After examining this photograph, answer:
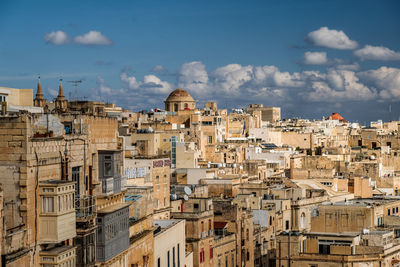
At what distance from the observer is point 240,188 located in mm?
47719

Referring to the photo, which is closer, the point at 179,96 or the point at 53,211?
the point at 53,211

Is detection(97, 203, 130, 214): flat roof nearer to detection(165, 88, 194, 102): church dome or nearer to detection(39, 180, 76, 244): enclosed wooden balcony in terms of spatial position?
detection(39, 180, 76, 244): enclosed wooden balcony

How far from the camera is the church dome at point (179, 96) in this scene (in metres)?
90.6

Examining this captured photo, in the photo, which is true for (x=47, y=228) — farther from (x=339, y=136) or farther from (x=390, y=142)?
(x=339, y=136)

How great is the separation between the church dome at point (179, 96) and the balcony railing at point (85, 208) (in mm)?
72645

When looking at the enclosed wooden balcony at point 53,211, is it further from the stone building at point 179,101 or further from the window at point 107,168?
the stone building at point 179,101

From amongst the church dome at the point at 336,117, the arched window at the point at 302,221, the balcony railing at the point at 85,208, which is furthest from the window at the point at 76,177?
the church dome at the point at 336,117

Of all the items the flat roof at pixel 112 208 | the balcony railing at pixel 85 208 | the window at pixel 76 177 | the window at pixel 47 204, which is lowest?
the flat roof at pixel 112 208

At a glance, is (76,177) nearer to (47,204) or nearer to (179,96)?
(47,204)

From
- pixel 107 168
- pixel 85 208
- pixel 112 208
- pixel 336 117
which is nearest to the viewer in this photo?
pixel 85 208

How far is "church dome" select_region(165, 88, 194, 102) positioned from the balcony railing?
2860 inches

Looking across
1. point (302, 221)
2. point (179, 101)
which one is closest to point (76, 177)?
point (302, 221)

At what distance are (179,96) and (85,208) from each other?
7381 cm

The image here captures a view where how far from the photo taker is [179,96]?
9081 cm
